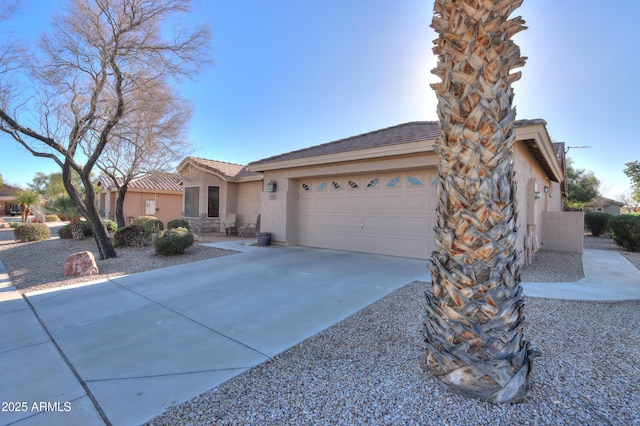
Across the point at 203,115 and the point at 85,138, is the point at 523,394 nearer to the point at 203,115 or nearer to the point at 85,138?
the point at 85,138

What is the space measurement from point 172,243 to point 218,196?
7574 mm

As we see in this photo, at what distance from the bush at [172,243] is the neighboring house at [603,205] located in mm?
29713

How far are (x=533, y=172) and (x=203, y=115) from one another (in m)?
13.7

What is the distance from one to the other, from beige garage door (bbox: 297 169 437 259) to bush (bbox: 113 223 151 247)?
5748mm

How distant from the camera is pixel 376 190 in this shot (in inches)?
360

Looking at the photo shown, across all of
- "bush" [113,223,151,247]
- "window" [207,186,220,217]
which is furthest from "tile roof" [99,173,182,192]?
"bush" [113,223,151,247]

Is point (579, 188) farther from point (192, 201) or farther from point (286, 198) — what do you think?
point (192, 201)

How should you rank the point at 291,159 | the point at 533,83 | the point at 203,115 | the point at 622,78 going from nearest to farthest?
the point at 533,83
the point at 291,159
the point at 622,78
the point at 203,115

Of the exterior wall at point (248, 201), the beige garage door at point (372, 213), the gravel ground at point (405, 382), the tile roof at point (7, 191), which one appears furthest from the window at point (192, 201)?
the tile roof at point (7, 191)

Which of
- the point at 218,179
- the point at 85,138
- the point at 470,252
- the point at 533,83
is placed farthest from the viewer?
the point at 218,179

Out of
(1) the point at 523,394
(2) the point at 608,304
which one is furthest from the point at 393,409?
(2) the point at 608,304

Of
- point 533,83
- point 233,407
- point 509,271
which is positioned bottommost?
point 233,407

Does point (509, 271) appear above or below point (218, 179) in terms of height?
below

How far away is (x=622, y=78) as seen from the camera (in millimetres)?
11922
